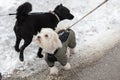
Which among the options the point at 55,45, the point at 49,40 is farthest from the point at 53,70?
the point at 49,40

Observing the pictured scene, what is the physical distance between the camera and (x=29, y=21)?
730 cm

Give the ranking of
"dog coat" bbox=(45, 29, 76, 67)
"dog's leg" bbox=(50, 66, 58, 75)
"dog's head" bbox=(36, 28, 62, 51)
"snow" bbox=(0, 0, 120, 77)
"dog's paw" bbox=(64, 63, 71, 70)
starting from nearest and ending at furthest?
"dog's head" bbox=(36, 28, 62, 51)
"dog coat" bbox=(45, 29, 76, 67)
"dog's leg" bbox=(50, 66, 58, 75)
"dog's paw" bbox=(64, 63, 71, 70)
"snow" bbox=(0, 0, 120, 77)

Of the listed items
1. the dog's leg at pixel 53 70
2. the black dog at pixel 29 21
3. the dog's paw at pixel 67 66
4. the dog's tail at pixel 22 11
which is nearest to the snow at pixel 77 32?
the black dog at pixel 29 21

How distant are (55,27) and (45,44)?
1.39 m

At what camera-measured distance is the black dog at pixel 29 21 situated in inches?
282

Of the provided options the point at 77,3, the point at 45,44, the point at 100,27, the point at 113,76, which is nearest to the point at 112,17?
the point at 100,27

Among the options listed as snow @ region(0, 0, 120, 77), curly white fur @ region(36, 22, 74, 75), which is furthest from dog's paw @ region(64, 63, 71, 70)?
curly white fur @ region(36, 22, 74, 75)

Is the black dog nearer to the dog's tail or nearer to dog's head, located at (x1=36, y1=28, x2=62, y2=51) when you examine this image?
the dog's tail

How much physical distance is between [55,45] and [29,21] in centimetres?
112

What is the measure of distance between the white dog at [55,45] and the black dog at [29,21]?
65 cm

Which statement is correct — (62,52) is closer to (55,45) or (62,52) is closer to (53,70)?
(55,45)

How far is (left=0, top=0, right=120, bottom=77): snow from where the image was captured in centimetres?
741

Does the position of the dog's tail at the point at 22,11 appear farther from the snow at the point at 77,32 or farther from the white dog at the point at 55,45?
the snow at the point at 77,32

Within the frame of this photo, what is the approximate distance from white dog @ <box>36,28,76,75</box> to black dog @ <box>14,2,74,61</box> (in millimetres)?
645
